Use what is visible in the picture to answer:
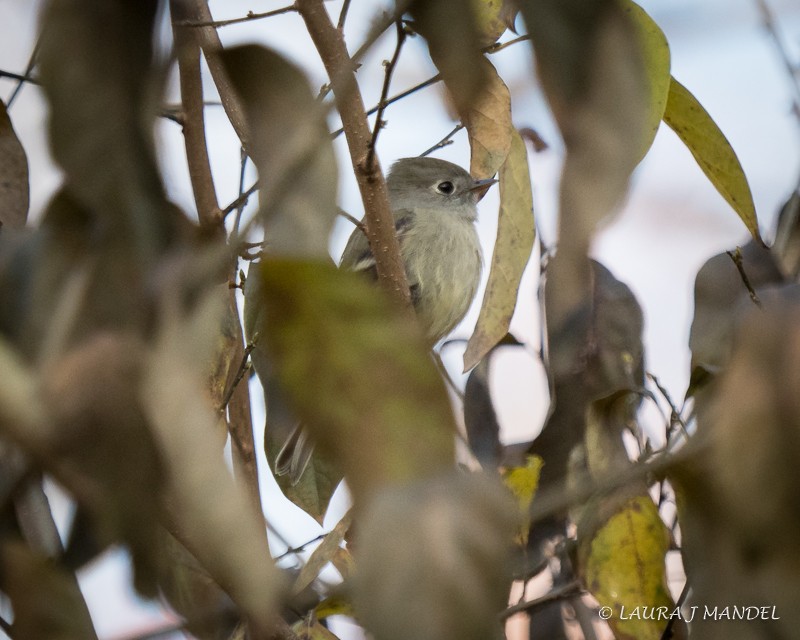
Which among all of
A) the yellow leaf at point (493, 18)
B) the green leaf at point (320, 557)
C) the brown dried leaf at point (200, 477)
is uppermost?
the yellow leaf at point (493, 18)

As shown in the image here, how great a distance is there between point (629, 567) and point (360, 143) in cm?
103

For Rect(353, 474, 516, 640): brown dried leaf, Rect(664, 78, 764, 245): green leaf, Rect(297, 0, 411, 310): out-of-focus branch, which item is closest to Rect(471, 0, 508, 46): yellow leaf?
Rect(297, 0, 411, 310): out-of-focus branch

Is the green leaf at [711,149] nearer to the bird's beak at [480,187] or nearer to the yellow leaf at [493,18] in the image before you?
the yellow leaf at [493,18]

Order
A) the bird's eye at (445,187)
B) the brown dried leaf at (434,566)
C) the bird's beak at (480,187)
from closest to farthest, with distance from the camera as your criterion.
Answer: the brown dried leaf at (434,566) < the bird's beak at (480,187) < the bird's eye at (445,187)

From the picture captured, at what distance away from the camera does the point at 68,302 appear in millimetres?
988

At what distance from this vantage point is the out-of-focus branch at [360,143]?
65.1 inches

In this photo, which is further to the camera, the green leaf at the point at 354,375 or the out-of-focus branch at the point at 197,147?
the out-of-focus branch at the point at 197,147

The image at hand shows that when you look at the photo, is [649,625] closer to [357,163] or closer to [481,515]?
[357,163]

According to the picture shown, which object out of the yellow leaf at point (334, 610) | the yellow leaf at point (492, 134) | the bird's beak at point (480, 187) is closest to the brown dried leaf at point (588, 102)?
the yellow leaf at point (492, 134)

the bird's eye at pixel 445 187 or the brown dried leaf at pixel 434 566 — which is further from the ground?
the bird's eye at pixel 445 187

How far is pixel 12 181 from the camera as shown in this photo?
180cm

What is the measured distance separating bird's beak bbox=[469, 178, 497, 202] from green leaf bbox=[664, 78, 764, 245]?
3.00 m

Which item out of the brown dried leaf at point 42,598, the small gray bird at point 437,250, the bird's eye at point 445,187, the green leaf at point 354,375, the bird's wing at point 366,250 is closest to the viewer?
the green leaf at point 354,375

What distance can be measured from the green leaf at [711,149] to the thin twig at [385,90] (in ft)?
1.73
